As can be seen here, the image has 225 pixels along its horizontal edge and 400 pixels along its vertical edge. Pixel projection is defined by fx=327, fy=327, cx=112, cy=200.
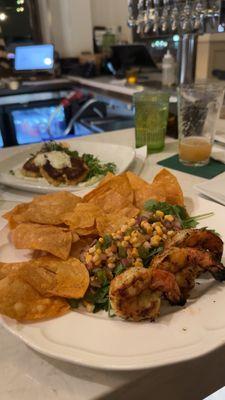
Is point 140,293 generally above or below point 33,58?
below

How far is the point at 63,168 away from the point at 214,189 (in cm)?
44

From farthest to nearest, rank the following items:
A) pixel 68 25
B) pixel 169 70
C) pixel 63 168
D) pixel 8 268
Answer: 1. pixel 68 25
2. pixel 169 70
3. pixel 63 168
4. pixel 8 268

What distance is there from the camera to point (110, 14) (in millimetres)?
3832

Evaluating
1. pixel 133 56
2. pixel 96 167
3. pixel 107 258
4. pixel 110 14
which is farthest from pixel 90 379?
pixel 110 14

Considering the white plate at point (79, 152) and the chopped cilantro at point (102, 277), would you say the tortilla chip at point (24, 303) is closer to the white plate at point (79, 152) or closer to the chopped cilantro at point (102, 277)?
the chopped cilantro at point (102, 277)

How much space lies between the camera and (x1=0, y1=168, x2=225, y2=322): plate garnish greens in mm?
464

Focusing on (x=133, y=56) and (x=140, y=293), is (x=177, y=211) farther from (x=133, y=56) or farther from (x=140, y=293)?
(x=133, y=56)

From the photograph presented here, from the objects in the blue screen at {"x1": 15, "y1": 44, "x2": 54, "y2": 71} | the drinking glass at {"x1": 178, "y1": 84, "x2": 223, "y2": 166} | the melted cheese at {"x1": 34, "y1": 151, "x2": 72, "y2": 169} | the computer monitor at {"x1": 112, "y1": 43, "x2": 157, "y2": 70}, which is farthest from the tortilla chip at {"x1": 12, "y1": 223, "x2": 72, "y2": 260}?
the blue screen at {"x1": 15, "y1": 44, "x2": 54, "y2": 71}

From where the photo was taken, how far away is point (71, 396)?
410 millimetres

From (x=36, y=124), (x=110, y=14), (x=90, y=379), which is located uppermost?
(x=110, y=14)

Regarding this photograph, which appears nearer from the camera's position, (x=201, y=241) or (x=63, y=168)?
(x=201, y=241)

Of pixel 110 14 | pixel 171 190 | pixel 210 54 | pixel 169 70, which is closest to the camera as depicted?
pixel 171 190

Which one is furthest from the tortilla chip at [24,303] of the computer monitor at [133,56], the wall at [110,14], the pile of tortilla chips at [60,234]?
the wall at [110,14]

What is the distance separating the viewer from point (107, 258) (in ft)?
1.81
